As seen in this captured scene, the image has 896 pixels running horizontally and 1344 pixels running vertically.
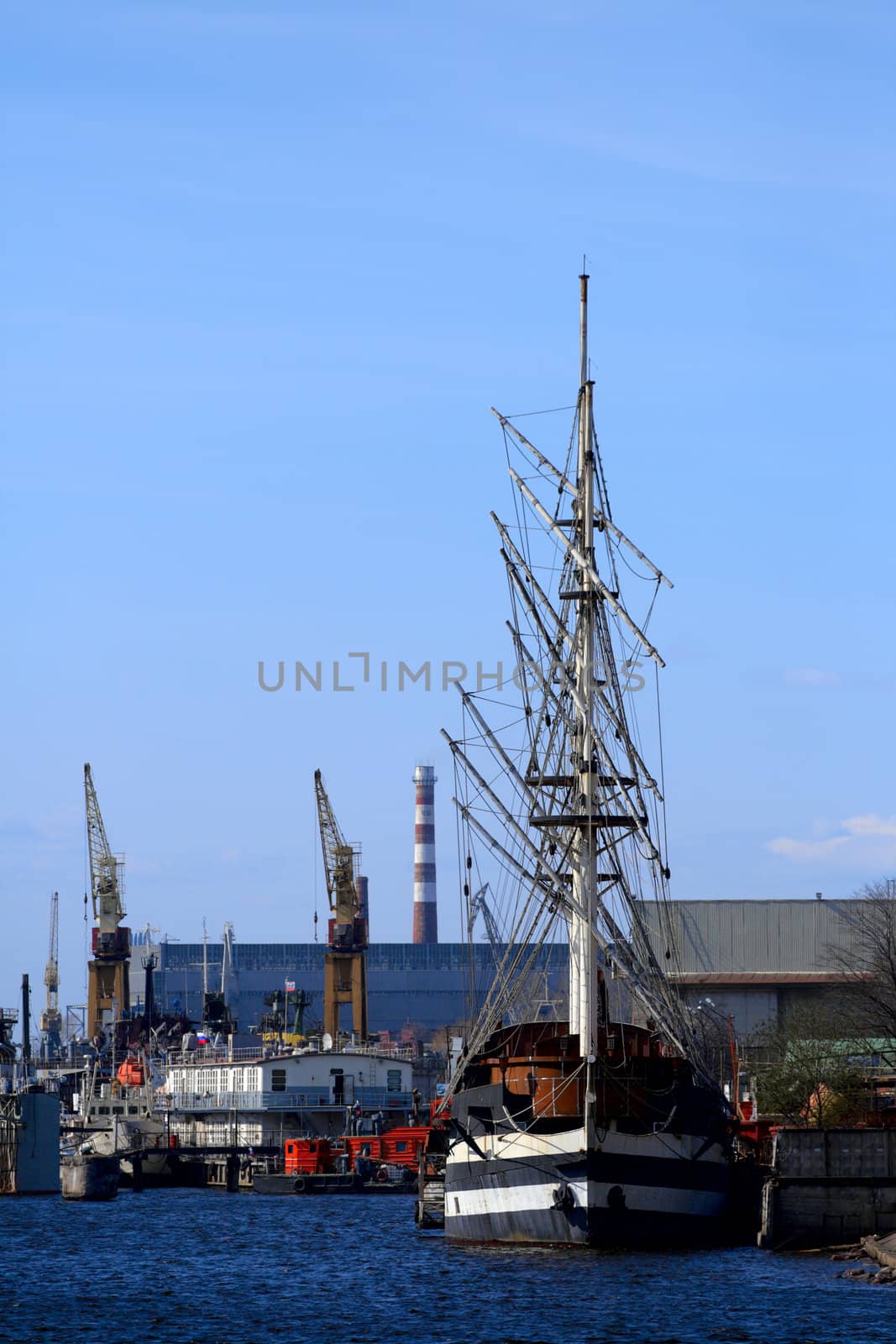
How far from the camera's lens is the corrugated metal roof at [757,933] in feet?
443

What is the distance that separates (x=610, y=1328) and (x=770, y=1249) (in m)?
16.5

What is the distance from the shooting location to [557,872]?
69.6 m

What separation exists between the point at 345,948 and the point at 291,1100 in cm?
2370

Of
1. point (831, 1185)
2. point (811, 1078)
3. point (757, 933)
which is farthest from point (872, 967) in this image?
point (831, 1185)

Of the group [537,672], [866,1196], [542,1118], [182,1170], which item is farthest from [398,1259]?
[182,1170]

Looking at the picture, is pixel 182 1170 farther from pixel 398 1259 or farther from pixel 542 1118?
pixel 542 1118

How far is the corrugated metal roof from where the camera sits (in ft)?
443

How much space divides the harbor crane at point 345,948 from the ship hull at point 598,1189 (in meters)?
103

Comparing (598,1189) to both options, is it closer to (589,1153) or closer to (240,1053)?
(589,1153)

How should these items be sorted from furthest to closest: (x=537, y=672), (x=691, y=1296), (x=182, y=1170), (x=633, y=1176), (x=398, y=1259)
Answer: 1. (x=182, y=1170)
2. (x=537, y=672)
3. (x=398, y=1259)
4. (x=633, y=1176)
5. (x=691, y=1296)

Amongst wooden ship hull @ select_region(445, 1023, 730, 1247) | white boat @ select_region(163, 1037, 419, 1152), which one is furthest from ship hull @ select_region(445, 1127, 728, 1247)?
white boat @ select_region(163, 1037, 419, 1152)

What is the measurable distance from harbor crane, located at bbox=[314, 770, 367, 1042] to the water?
8725cm

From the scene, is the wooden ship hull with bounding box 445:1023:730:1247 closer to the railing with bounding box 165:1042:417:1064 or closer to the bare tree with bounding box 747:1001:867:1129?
the bare tree with bounding box 747:1001:867:1129

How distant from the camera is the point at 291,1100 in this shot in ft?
474
